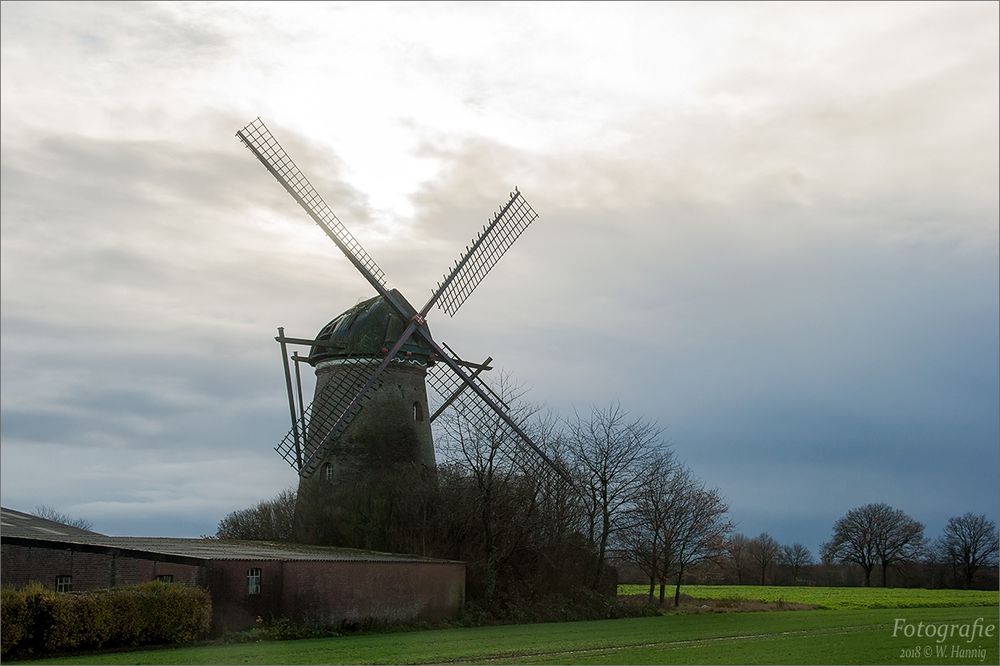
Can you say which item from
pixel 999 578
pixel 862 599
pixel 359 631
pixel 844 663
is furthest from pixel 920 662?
pixel 999 578

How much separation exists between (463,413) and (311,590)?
12.3 m

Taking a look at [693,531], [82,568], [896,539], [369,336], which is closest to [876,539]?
[896,539]

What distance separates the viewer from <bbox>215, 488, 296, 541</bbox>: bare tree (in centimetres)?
4225

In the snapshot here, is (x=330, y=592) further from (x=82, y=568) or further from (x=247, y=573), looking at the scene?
(x=82, y=568)

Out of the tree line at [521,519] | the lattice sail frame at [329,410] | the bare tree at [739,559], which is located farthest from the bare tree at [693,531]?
the bare tree at [739,559]

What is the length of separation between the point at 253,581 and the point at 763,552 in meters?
80.6

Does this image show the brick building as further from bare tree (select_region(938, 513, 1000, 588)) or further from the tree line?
bare tree (select_region(938, 513, 1000, 588))

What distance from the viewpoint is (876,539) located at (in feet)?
307

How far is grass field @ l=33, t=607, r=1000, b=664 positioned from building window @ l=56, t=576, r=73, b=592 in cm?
475

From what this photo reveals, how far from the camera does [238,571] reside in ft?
99.1

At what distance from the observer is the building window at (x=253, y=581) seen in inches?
1200

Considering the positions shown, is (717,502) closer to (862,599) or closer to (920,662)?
(862,599)

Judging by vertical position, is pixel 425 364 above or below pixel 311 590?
above

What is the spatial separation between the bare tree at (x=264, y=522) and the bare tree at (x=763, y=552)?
204 ft
